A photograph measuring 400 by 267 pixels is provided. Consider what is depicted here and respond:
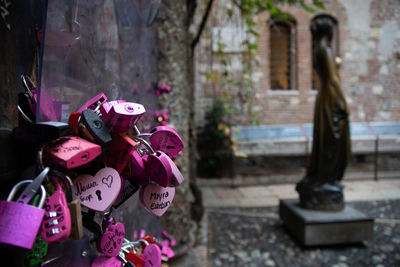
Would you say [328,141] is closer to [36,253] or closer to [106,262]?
[106,262]

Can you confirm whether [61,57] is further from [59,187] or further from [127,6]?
[127,6]

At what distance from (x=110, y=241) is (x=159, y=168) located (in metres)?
0.19

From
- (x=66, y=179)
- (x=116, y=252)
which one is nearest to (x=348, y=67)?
(x=116, y=252)

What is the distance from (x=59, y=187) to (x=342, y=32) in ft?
28.0

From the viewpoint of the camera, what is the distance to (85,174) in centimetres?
54

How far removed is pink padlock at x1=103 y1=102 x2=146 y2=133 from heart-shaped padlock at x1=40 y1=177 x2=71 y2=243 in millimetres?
134

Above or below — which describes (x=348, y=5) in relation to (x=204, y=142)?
above

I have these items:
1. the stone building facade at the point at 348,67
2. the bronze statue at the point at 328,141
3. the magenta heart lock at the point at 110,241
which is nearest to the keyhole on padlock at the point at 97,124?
the magenta heart lock at the point at 110,241

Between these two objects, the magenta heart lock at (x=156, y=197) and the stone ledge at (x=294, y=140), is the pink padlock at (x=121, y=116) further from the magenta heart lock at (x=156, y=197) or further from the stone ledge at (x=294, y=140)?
the stone ledge at (x=294, y=140)

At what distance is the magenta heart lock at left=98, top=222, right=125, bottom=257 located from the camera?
611 mm

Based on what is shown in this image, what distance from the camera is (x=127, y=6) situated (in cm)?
123

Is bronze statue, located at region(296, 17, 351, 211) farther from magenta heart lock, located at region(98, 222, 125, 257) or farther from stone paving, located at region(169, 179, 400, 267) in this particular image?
magenta heart lock, located at region(98, 222, 125, 257)

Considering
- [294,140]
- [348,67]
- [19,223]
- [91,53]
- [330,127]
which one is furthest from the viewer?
[348,67]

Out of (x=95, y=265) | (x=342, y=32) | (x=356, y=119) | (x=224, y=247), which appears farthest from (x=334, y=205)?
(x=342, y=32)
